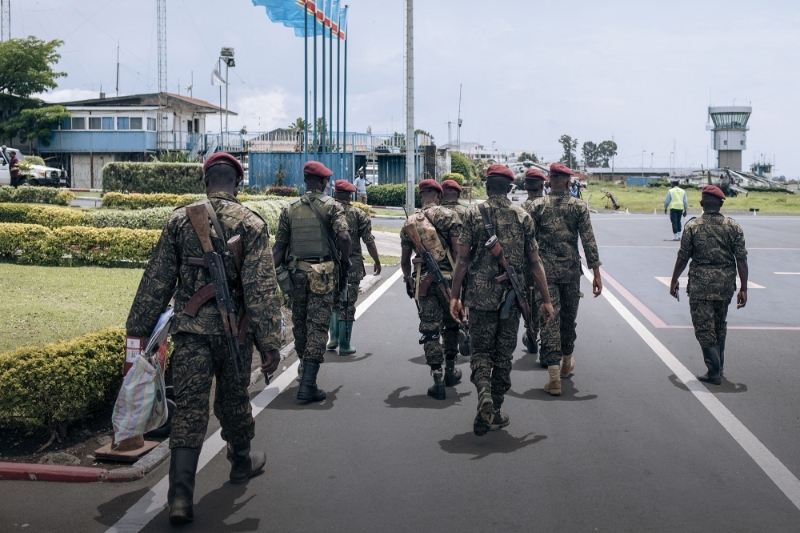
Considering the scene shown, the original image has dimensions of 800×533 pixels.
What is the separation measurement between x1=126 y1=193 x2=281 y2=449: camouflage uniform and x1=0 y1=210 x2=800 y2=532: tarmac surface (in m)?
0.66

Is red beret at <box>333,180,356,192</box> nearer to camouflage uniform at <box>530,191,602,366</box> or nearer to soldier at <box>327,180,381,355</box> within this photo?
soldier at <box>327,180,381,355</box>

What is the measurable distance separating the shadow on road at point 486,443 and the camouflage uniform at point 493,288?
0.27m

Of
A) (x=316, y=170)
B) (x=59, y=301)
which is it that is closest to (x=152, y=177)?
(x=59, y=301)

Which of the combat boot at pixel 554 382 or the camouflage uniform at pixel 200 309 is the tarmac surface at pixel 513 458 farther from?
the camouflage uniform at pixel 200 309

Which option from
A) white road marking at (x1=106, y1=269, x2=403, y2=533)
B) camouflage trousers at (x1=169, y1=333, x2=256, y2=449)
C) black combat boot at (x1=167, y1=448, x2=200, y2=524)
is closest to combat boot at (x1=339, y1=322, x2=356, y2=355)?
white road marking at (x1=106, y1=269, x2=403, y2=533)

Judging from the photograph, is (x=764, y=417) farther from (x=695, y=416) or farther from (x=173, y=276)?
(x=173, y=276)

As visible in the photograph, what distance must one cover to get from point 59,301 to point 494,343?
6857mm

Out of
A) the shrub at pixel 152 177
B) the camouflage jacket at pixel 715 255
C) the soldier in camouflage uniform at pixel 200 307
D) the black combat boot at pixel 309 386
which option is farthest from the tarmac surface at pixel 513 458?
the shrub at pixel 152 177

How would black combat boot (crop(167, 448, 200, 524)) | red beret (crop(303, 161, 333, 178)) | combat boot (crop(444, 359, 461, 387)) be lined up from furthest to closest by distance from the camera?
combat boot (crop(444, 359, 461, 387)) < red beret (crop(303, 161, 333, 178)) < black combat boot (crop(167, 448, 200, 524))

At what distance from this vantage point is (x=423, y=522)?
4828mm

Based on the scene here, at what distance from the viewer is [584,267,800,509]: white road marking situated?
547 centimetres

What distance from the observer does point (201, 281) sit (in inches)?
199

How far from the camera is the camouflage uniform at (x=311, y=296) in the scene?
7.54m

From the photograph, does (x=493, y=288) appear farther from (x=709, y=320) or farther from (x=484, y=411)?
(x=709, y=320)
